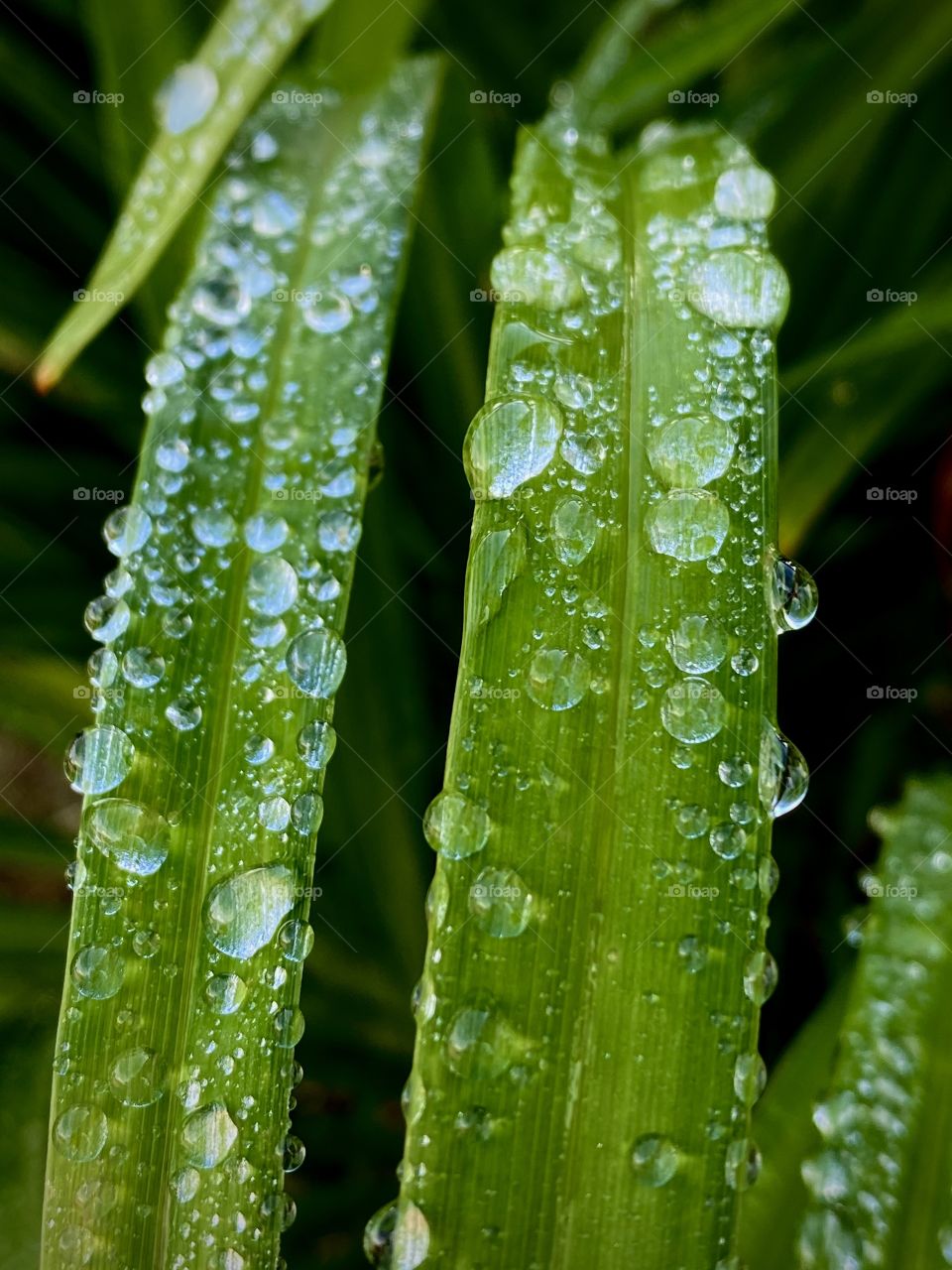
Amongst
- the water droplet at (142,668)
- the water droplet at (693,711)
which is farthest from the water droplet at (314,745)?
the water droplet at (693,711)

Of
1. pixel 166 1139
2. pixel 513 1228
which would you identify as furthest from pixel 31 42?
pixel 513 1228

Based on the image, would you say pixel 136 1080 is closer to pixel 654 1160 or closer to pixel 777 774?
pixel 654 1160

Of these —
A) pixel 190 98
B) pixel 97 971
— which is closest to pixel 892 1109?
pixel 97 971

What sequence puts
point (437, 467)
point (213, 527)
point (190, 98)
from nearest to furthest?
1. point (213, 527)
2. point (190, 98)
3. point (437, 467)

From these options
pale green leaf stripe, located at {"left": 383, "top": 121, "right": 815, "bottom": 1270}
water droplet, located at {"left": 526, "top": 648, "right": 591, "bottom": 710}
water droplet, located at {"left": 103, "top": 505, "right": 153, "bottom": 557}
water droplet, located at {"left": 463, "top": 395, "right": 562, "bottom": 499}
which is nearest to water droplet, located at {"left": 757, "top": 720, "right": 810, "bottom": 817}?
pale green leaf stripe, located at {"left": 383, "top": 121, "right": 815, "bottom": 1270}

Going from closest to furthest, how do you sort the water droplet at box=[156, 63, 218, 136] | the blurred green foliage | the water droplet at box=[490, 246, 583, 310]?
the water droplet at box=[490, 246, 583, 310] → the water droplet at box=[156, 63, 218, 136] → the blurred green foliage

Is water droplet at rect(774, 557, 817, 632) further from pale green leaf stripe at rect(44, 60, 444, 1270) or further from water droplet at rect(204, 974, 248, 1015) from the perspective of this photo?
water droplet at rect(204, 974, 248, 1015)
